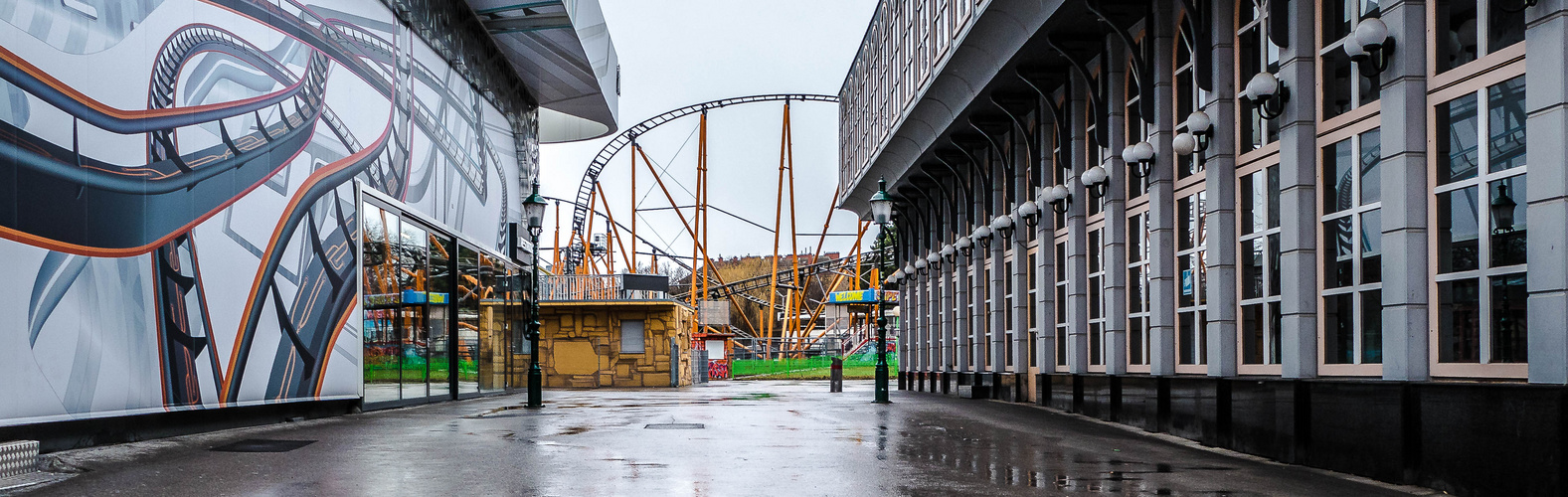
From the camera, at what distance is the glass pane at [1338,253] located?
11719 mm

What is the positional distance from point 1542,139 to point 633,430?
34.8ft

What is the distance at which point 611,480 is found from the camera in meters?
9.77

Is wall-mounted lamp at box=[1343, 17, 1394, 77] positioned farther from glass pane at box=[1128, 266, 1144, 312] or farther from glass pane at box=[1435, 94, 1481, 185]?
glass pane at box=[1128, 266, 1144, 312]

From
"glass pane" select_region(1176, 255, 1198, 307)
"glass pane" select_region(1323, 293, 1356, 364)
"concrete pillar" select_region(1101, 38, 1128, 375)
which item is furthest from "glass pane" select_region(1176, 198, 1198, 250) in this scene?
"glass pane" select_region(1323, 293, 1356, 364)

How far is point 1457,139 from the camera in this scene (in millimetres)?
9867

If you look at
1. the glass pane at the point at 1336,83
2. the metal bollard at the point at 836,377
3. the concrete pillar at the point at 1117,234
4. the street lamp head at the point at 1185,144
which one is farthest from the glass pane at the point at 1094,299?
the metal bollard at the point at 836,377

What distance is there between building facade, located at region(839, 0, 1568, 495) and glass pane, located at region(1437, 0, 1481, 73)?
0.02 m

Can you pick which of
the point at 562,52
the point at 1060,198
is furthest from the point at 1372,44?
the point at 562,52

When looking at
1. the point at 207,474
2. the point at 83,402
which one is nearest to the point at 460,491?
the point at 207,474

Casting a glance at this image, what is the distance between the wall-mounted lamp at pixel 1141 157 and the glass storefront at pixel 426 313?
→ 40.8ft

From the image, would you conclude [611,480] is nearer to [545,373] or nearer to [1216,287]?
[1216,287]

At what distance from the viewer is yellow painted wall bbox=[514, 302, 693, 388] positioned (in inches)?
1751

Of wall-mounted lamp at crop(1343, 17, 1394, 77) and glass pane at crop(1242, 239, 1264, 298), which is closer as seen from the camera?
wall-mounted lamp at crop(1343, 17, 1394, 77)

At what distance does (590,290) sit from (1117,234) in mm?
27998
